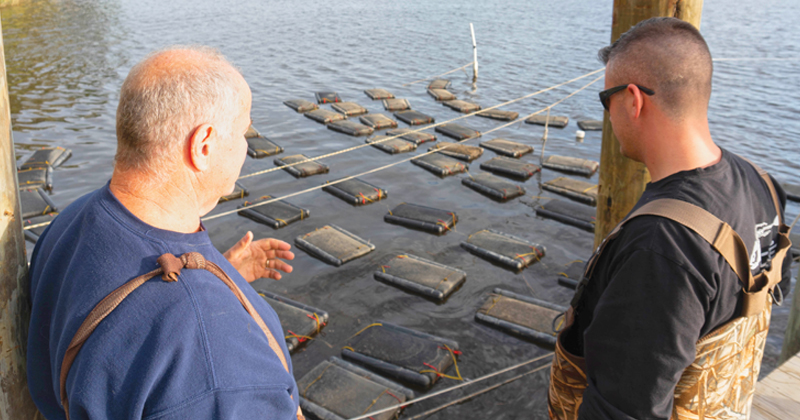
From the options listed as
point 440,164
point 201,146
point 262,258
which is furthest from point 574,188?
point 201,146

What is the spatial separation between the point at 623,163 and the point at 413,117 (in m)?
10.7

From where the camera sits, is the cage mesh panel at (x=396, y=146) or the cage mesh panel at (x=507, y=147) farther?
the cage mesh panel at (x=507, y=147)

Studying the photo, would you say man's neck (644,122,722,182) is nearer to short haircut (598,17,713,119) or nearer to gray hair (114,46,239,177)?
short haircut (598,17,713,119)

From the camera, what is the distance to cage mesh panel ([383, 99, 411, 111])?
51.1 feet

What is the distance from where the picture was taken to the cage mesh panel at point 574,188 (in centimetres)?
982

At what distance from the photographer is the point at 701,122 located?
7.13 feet

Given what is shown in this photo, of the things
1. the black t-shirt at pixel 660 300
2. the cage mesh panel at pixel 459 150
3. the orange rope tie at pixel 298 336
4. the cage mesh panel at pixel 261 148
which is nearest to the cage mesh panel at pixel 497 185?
the cage mesh panel at pixel 459 150

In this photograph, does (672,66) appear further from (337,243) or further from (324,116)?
(324,116)

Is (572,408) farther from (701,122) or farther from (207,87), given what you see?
(207,87)

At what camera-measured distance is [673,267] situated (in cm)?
182

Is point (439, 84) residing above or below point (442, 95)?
above

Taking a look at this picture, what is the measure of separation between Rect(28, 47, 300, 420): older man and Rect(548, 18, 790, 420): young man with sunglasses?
122 centimetres

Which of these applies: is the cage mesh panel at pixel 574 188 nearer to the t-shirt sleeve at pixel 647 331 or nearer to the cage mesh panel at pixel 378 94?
the cage mesh panel at pixel 378 94

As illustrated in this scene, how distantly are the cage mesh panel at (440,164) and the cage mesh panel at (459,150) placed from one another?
41 cm
